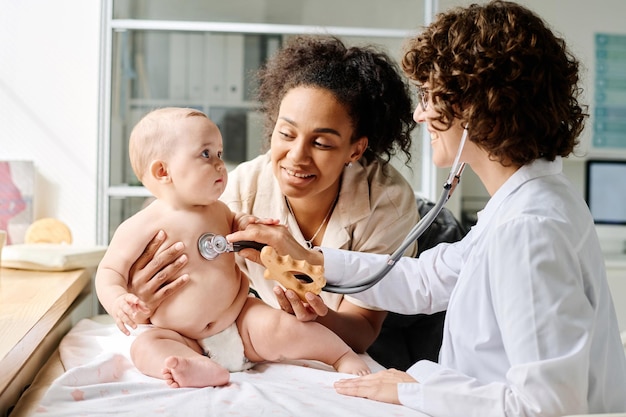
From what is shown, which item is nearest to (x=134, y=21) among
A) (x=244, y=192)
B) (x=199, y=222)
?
(x=244, y=192)

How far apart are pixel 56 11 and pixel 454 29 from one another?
2.34m

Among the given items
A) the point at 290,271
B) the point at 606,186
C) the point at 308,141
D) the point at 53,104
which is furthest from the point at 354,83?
the point at 606,186

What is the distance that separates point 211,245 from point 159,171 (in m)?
0.16

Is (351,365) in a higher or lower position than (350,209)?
lower

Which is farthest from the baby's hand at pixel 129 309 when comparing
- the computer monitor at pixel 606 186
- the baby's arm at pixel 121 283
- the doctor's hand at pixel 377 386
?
the computer monitor at pixel 606 186

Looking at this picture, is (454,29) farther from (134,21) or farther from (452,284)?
(134,21)

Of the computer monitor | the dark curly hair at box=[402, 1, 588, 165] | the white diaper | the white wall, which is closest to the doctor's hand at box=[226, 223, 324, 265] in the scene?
the white diaper

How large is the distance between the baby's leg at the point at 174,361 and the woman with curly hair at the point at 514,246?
0.21 meters

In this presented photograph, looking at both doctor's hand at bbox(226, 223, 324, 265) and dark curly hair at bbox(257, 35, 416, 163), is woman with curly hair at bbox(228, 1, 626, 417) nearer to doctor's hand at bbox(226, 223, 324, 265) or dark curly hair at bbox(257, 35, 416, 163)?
doctor's hand at bbox(226, 223, 324, 265)

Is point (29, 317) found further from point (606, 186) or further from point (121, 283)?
point (606, 186)

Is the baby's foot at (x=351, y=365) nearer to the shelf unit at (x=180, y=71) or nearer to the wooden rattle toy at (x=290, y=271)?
the wooden rattle toy at (x=290, y=271)

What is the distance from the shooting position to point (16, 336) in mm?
1318

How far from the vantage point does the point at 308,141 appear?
166cm

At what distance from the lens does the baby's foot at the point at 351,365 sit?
1.44 meters
